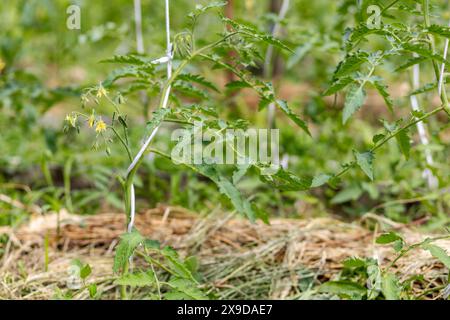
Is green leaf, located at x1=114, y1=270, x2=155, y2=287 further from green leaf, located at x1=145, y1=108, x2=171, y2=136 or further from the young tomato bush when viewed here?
green leaf, located at x1=145, y1=108, x2=171, y2=136

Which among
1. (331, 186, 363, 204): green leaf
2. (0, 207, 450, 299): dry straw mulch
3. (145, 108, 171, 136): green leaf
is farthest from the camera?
(331, 186, 363, 204): green leaf

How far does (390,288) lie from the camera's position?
150 centimetres

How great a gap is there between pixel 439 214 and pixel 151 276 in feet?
4.11

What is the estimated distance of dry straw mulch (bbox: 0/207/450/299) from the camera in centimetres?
180

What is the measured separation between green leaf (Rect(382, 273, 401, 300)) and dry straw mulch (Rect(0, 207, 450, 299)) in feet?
0.46

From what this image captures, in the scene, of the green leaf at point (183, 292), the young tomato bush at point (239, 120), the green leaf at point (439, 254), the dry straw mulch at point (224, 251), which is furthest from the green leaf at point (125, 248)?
the green leaf at point (439, 254)

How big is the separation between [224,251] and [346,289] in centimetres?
57

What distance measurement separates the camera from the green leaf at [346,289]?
158cm

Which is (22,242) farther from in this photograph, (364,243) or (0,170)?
(364,243)

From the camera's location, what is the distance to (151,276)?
1475mm

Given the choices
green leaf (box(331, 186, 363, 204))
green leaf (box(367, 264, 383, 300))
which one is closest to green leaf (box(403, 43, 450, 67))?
green leaf (box(367, 264, 383, 300))

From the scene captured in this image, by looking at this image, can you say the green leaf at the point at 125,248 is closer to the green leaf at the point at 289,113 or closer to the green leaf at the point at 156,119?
the green leaf at the point at 156,119

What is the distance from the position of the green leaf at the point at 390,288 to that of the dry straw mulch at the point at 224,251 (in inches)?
5.5
